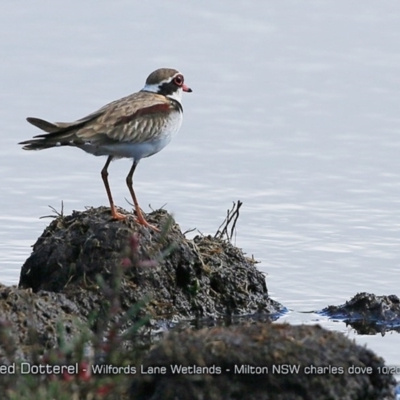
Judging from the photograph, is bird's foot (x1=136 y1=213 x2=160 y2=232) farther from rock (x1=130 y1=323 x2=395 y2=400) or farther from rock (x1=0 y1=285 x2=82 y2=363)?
rock (x1=130 y1=323 x2=395 y2=400)

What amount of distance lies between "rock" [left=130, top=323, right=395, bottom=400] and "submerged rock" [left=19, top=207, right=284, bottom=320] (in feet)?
6.85

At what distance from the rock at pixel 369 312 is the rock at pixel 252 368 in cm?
263

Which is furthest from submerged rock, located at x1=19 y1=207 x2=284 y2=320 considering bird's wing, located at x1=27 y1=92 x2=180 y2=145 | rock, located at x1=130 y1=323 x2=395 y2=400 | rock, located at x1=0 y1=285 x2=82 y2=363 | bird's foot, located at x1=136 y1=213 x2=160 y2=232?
rock, located at x1=130 y1=323 x2=395 y2=400

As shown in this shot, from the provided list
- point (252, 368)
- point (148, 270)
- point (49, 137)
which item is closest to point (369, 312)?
point (148, 270)

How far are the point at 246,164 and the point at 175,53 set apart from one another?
4259 millimetres

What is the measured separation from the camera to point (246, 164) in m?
15.8

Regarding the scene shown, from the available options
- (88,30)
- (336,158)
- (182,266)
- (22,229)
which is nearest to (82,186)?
(22,229)

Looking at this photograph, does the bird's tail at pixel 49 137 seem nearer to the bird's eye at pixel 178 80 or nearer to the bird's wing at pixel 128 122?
the bird's wing at pixel 128 122

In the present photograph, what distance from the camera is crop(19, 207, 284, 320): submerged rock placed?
34.1 ft

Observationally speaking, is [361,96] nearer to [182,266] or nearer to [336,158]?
[336,158]

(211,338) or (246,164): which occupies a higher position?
(246,164)

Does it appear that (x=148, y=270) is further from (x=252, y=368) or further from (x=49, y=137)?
(x=252, y=368)

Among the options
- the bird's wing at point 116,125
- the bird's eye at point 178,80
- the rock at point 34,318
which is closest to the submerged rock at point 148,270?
the rock at point 34,318

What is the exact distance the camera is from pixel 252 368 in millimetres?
7988
